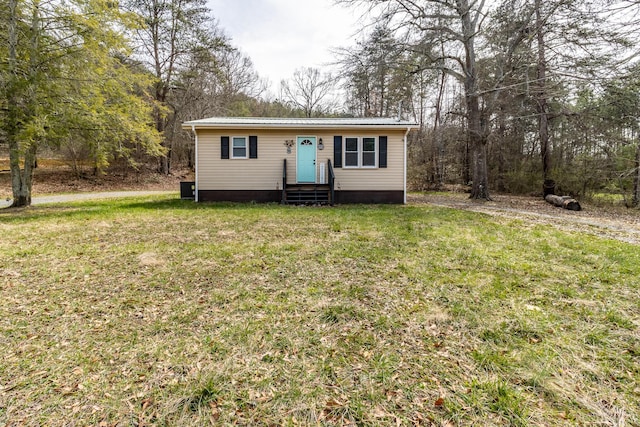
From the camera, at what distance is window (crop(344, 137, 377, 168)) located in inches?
426

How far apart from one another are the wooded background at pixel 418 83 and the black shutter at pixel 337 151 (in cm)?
283

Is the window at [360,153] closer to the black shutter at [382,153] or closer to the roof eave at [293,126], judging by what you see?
the black shutter at [382,153]

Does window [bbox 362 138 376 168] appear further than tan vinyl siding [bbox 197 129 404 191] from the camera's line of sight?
Yes

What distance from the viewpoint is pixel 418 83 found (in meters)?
14.5

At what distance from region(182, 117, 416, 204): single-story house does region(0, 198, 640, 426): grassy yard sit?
19.1ft

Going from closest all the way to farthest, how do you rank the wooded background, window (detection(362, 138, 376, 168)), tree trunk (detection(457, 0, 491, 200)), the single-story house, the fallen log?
the wooded background < the fallen log < the single-story house < window (detection(362, 138, 376, 168)) < tree trunk (detection(457, 0, 491, 200))

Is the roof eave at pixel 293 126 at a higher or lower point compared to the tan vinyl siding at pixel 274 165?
higher

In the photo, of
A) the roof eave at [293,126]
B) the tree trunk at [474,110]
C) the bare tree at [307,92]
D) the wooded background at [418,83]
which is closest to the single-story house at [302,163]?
the roof eave at [293,126]

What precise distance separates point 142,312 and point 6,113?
8779mm

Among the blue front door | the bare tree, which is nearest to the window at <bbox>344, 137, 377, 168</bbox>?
the blue front door

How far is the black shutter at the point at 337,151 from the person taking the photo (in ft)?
35.2

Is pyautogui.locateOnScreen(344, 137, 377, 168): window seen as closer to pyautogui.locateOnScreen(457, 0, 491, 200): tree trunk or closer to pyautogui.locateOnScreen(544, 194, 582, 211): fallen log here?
pyautogui.locateOnScreen(457, 0, 491, 200): tree trunk

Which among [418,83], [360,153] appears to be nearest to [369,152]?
[360,153]

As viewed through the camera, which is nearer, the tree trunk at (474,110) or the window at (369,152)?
the window at (369,152)
